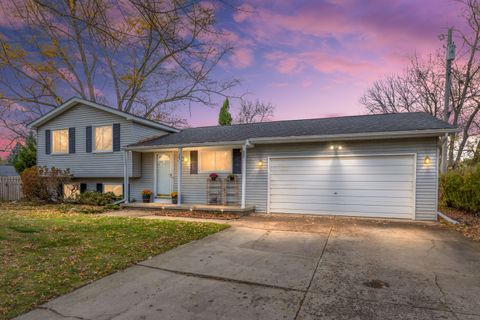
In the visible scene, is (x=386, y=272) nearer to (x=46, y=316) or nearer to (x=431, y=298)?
(x=431, y=298)

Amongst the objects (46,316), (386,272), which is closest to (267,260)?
(386,272)

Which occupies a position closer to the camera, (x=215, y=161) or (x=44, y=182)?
(x=215, y=161)

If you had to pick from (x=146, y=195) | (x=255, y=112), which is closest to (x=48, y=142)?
(x=146, y=195)

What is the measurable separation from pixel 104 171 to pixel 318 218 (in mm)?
9417

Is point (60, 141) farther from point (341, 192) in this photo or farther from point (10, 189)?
point (341, 192)

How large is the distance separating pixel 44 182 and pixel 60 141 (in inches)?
93.0

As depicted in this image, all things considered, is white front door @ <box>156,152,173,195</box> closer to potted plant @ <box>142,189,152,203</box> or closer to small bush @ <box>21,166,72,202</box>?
potted plant @ <box>142,189,152,203</box>

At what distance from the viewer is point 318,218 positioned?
8.98 m

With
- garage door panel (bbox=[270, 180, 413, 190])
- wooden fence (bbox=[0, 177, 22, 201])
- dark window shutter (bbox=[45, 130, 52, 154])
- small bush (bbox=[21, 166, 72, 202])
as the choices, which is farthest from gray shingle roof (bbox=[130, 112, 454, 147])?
wooden fence (bbox=[0, 177, 22, 201])

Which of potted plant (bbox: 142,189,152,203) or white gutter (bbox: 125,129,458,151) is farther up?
white gutter (bbox: 125,129,458,151)

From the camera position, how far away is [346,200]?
9.07m

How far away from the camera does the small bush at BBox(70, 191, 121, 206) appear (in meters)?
11.7

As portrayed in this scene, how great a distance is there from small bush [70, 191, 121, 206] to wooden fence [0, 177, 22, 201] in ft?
14.8

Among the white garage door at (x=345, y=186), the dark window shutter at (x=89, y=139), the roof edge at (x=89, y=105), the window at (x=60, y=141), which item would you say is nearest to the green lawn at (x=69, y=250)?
the white garage door at (x=345, y=186)
